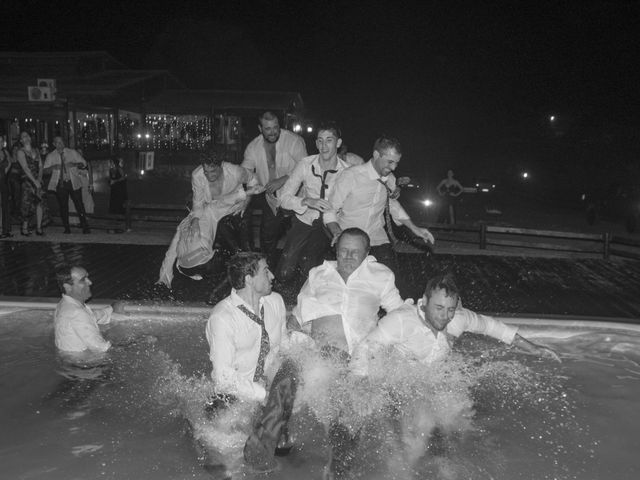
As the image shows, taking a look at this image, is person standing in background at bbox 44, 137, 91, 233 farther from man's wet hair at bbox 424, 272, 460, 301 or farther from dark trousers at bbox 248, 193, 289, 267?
man's wet hair at bbox 424, 272, 460, 301

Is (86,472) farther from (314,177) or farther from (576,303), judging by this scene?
(576,303)

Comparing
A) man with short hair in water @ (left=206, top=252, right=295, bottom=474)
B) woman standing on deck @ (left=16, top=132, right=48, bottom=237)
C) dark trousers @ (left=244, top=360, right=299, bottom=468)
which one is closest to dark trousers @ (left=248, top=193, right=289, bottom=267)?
man with short hair in water @ (left=206, top=252, right=295, bottom=474)

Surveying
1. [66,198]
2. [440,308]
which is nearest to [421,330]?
[440,308]

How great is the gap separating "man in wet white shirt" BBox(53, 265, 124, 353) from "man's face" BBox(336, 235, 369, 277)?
7.18ft

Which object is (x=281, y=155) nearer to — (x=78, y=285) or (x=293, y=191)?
(x=293, y=191)

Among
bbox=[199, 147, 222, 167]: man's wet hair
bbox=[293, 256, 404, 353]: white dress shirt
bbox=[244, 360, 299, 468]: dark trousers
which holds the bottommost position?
bbox=[244, 360, 299, 468]: dark trousers

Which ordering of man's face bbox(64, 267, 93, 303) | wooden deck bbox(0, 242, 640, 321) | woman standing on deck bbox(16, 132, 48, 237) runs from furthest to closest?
1. woman standing on deck bbox(16, 132, 48, 237)
2. wooden deck bbox(0, 242, 640, 321)
3. man's face bbox(64, 267, 93, 303)

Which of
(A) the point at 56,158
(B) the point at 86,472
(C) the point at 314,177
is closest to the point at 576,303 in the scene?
(C) the point at 314,177

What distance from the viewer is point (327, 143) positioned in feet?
21.0

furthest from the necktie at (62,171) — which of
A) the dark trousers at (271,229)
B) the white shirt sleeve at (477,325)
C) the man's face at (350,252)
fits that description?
the white shirt sleeve at (477,325)

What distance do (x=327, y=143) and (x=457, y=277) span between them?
322 cm

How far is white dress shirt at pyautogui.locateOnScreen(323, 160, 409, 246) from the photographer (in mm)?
6055

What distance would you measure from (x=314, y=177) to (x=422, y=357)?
2.58 metres

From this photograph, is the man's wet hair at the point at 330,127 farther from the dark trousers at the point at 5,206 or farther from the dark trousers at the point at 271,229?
the dark trousers at the point at 5,206
